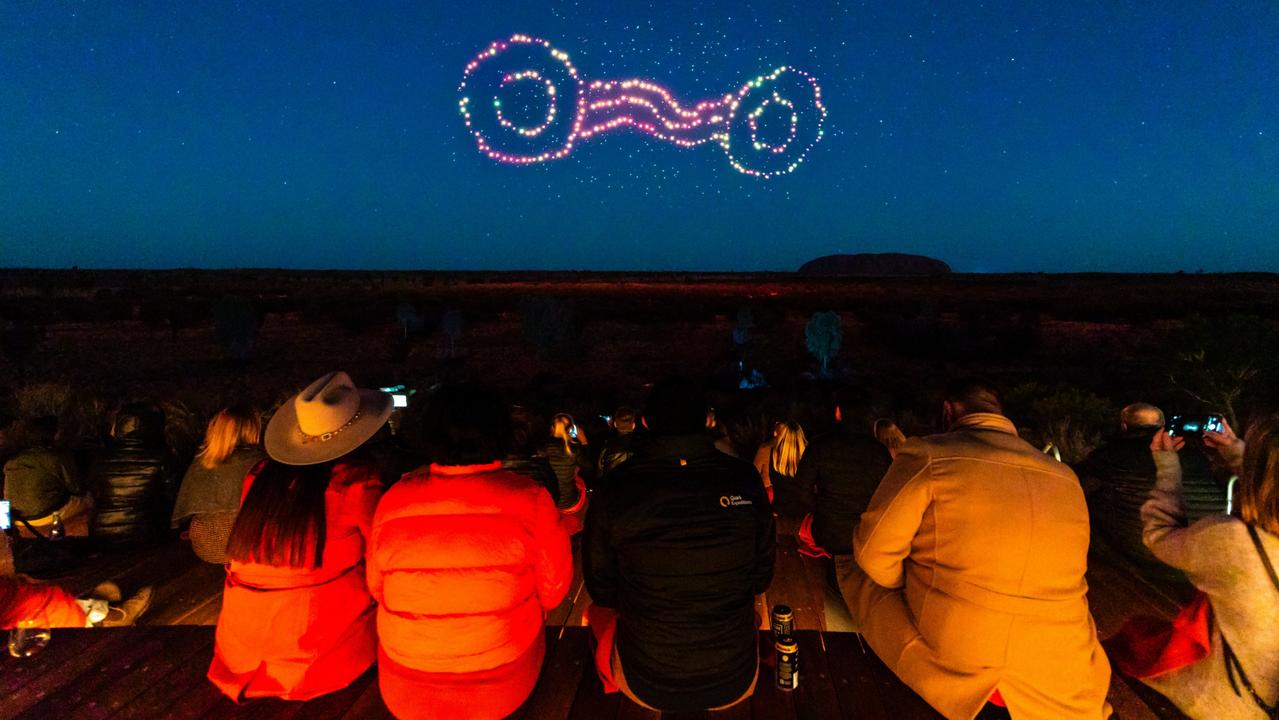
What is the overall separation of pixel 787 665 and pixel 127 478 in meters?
5.04

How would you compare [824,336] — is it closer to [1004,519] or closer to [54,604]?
[1004,519]

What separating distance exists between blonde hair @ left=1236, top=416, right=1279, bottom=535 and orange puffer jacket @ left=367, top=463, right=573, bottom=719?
2.47 metres

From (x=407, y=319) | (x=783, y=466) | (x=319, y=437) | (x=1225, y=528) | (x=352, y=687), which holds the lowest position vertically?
(x=407, y=319)

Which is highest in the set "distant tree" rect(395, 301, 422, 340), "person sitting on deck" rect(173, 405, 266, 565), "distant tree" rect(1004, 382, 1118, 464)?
"person sitting on deck" rect(173, 405, 266, 565)

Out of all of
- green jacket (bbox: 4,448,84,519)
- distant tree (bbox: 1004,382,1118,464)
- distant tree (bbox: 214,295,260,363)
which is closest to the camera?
green jacket (bbox: 4,448,84,519)

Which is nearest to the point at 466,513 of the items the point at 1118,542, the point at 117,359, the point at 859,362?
the point at 1118,542

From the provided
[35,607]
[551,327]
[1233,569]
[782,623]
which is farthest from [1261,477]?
[551,327]

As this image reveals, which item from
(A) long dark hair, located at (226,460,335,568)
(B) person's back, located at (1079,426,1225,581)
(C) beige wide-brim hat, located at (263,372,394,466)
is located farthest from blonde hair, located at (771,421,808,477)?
(A) long dark hair, located at (226,460,335,568)

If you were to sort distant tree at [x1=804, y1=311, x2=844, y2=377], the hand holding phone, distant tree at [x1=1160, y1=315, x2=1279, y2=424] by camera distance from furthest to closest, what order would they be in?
distant tree at [x1=804, y1=311, x2=844, y2=377] < distant tree at [x1=1160, y1=315, x2=1279, y2=424] < the hand holding phone

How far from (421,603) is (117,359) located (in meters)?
28.3

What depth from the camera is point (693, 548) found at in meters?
2.52

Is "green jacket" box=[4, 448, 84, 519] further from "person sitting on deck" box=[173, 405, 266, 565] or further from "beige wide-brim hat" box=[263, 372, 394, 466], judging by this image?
"beige wide-brim hat" box=[263, 372, 394, 466]

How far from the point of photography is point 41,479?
5.07 metres

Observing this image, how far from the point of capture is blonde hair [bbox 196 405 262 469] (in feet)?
13.8
